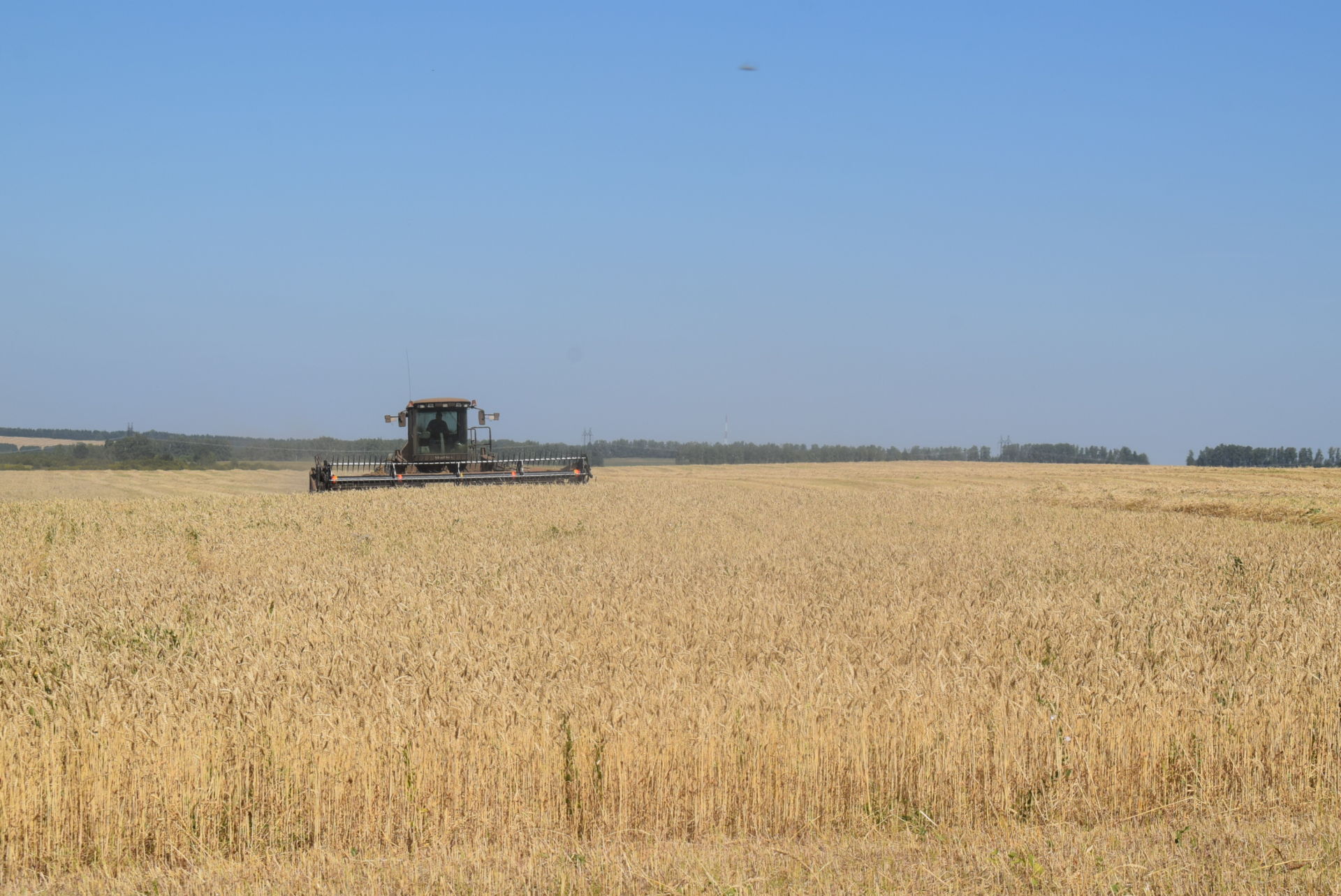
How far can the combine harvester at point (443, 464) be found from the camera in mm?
23688

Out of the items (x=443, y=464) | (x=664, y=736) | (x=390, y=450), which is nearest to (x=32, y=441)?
(x=390, y=450)

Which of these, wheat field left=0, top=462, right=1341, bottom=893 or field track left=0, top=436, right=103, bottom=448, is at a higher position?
field track left=0, top=436, right=103, bottom=448

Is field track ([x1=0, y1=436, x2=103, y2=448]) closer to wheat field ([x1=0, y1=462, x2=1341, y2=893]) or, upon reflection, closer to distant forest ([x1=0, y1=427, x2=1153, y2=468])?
distant forest ([x1=0, y1=427, x2=1153, y2=468])

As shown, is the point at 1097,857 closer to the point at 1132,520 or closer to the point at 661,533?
the point at 661,533

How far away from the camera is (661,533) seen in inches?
567

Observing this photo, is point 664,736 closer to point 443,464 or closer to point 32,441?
point 443,464

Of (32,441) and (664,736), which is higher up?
(32,441)

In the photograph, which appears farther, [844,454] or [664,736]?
[844,454]

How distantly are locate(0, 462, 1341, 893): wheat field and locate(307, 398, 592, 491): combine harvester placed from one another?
1424 centimetres

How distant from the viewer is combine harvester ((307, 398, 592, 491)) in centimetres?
2369

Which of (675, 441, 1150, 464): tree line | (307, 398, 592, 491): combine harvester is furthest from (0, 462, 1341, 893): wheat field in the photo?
(675, 441, 1150, 464): tree line

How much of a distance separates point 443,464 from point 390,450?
21.1 metres

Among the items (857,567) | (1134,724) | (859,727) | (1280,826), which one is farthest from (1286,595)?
(859,727)

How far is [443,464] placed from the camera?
26.0 metres
